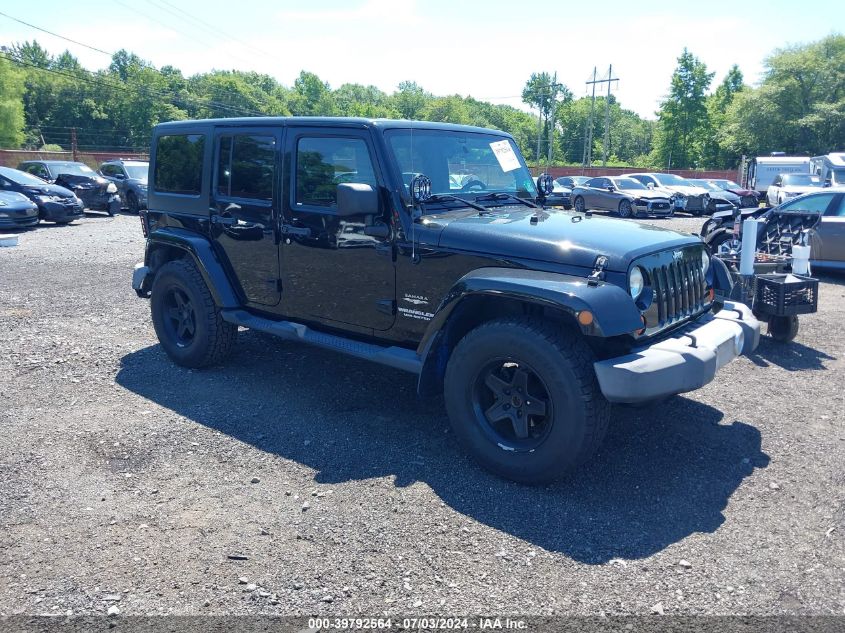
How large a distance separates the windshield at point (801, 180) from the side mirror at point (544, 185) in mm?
18711

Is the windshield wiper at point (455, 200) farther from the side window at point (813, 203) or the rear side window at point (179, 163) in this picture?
the side window at point (813, 203)

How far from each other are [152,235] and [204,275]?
2.94 feet

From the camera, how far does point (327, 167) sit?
475 centimetres

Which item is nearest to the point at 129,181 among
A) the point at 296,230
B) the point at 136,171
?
the point at 136,171

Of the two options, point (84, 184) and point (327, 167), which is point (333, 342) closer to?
point (327, 167)

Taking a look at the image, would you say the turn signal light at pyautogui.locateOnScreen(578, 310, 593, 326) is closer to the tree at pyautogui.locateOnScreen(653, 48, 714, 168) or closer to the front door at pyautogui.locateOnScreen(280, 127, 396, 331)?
the front door at pyautogui.locateOnScreen(280, 127, 396, 331)

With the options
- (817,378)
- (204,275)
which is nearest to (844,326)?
(817,378)

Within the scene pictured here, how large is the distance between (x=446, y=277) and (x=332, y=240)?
97 cm

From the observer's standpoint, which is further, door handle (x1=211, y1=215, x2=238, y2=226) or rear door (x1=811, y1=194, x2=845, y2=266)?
rear door (x1=811, y1=194, x2=845, y2=266)

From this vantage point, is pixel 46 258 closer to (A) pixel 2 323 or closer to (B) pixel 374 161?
(A) pixel 2 323

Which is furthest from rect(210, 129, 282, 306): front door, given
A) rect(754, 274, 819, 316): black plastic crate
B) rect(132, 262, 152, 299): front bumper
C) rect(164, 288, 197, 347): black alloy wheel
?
rect(754, 274, 819, 316): black plastic crate

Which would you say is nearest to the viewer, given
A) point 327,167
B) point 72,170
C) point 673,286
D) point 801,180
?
point 673,286

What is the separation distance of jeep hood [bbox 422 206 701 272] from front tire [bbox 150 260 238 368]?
2285 millimetres

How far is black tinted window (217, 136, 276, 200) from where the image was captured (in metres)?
5.11
